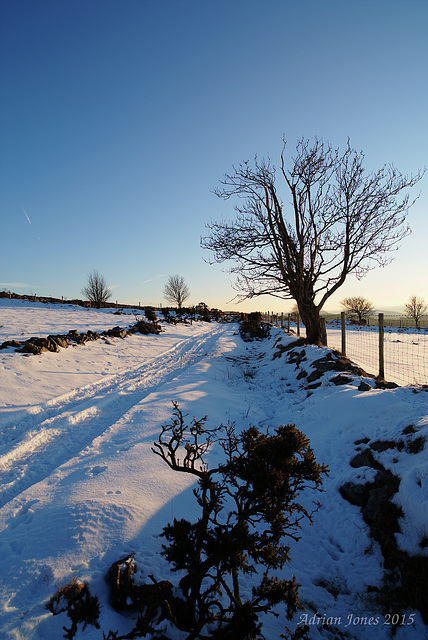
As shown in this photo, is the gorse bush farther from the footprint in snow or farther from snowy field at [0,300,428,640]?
the footprint in snow

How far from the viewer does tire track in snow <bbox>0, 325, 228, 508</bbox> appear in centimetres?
407

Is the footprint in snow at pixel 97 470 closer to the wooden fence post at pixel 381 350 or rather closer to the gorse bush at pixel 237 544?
the gorse bush at pixel 237 544

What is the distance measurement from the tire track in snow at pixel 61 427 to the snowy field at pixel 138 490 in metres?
0.02

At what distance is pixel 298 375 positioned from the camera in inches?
331

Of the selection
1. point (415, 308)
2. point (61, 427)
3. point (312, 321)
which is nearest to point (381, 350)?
point (312, 321)

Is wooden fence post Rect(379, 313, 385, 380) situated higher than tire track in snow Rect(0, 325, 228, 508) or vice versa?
wooden fence post Rect(379, 313, 385, 380)

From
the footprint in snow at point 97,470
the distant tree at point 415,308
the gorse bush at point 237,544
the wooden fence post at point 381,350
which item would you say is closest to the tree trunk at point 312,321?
the wooden fence post at point 381,350

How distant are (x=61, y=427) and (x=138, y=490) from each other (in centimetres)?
280

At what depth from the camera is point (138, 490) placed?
3.47 metres

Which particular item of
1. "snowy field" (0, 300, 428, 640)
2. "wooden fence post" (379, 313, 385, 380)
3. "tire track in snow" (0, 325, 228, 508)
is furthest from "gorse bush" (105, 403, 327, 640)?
"wooden fence post" (379, 313, 385, 380)

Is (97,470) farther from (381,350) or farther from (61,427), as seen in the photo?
(381,350)

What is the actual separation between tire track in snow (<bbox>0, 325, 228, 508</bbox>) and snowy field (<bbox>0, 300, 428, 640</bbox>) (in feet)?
0.08

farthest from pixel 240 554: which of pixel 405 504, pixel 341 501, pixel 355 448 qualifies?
pixel 355 448

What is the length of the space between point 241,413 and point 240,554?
459 cm
